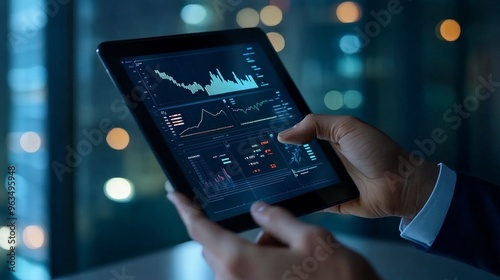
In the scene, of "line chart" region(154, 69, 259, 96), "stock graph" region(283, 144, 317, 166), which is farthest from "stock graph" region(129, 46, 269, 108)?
"stock graph" region(283, 144, 317, 166)

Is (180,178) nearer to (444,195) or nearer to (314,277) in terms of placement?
(314,277)

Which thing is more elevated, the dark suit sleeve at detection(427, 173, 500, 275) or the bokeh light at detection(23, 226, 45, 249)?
the bokeh light at detection(23, 226, 45, 249)

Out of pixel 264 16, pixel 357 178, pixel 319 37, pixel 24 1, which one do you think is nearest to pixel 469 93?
pixel 319 37

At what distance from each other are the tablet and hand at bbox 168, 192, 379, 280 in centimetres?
17

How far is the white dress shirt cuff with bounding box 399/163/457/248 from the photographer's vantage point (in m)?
1.16

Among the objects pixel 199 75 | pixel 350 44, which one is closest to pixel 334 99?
pixel 350 44

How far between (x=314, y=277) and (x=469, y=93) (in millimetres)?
1472

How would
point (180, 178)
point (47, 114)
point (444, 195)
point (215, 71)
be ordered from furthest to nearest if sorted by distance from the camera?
1. point (47, 114)
2. point (444, 195)
3. point (215, 71)
4. point (180, 178)

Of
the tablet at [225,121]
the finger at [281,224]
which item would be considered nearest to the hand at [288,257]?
the finger at [281,224]

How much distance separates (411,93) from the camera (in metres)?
2.01

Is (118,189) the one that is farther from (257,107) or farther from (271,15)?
(257,107)

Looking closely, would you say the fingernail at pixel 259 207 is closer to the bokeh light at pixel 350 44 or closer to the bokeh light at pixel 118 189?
the bokeh light at pixel 118 189

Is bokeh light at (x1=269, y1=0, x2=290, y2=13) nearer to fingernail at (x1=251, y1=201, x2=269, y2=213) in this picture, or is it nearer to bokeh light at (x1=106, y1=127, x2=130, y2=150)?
bokeh light at (x1=106, y1=127, x2=130, y2=150)

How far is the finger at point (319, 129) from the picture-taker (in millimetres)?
1051
